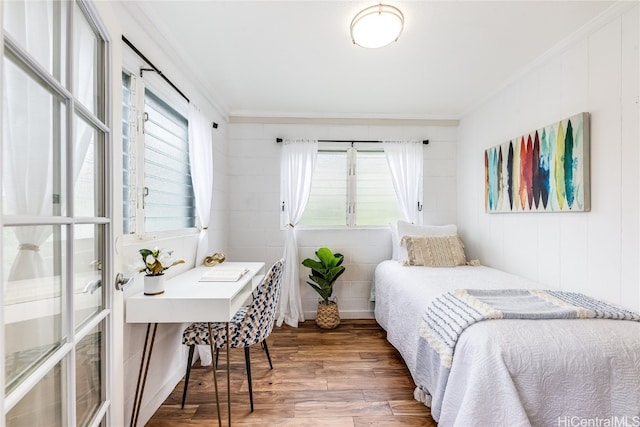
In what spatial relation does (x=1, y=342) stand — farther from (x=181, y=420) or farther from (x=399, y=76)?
(x=399, y=76)

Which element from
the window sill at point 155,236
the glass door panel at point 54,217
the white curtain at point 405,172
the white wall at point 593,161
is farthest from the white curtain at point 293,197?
the glass door panel at point 54,217

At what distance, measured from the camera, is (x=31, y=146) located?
29.1 inches

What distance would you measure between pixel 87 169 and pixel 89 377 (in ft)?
2.37

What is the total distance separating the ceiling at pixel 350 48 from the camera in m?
1.72

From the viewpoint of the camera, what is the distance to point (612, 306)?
1.69 m

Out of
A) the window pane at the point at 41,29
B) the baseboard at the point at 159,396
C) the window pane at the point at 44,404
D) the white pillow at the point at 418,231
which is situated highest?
the window pane at the point at 41,29

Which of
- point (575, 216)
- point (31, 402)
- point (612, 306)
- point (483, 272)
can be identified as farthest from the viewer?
point (483, 272)

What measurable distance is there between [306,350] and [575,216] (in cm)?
233

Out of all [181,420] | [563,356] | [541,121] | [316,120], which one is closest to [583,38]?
[541,121]

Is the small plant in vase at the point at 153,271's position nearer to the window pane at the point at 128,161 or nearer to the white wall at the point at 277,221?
the window pane at the point at 128,161

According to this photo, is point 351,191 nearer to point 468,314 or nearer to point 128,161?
point 468,314

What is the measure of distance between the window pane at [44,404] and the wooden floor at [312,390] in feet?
3.90

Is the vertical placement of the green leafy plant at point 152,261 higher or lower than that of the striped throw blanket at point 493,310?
higher

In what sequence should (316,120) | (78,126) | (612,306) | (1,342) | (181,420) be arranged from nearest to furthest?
1. (1,342)
2. (78,126)
3. (612,306)
4. (181,420)
5. (316,120)
